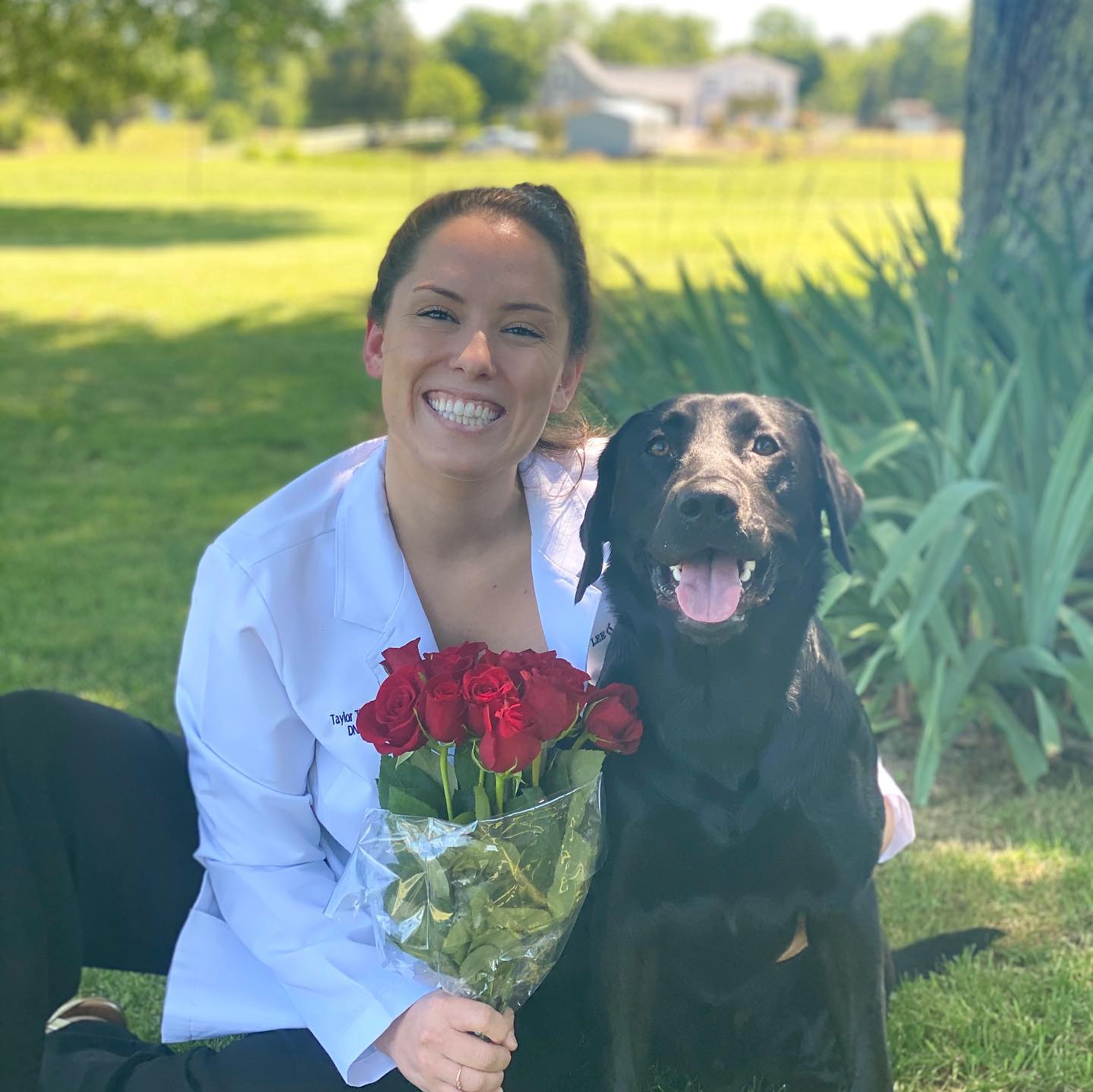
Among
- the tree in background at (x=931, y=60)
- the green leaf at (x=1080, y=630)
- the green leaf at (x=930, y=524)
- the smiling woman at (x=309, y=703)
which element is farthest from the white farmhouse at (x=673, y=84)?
the smiling woman at (x=309, y=703)

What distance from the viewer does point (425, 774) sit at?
1860 mm

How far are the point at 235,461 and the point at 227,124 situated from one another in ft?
180

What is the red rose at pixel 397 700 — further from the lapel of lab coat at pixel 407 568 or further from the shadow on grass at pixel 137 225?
the shadow on grass at pixel 137 225

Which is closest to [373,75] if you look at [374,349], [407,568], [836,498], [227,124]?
[227,124]

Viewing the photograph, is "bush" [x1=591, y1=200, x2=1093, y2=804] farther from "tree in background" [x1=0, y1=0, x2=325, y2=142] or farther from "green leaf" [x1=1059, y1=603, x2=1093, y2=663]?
"tree in background" [x1=0, y1=0, x2=325, y2=142]

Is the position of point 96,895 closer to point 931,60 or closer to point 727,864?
point 727,864

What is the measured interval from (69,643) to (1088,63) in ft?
14.2

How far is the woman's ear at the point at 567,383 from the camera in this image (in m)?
2.45

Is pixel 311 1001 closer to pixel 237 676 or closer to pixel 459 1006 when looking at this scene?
pixel 459 1006

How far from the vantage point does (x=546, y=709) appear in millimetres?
1756

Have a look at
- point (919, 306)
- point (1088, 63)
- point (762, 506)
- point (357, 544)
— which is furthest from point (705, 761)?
point (1088, 63)

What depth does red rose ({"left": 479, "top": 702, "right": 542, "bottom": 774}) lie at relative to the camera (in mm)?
1720

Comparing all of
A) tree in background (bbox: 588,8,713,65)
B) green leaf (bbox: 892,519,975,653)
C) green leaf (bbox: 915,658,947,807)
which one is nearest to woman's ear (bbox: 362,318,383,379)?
green leaf (bbox: 892,519,975,653)

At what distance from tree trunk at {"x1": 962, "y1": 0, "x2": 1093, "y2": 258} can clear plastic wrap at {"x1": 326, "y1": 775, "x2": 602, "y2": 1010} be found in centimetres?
340
